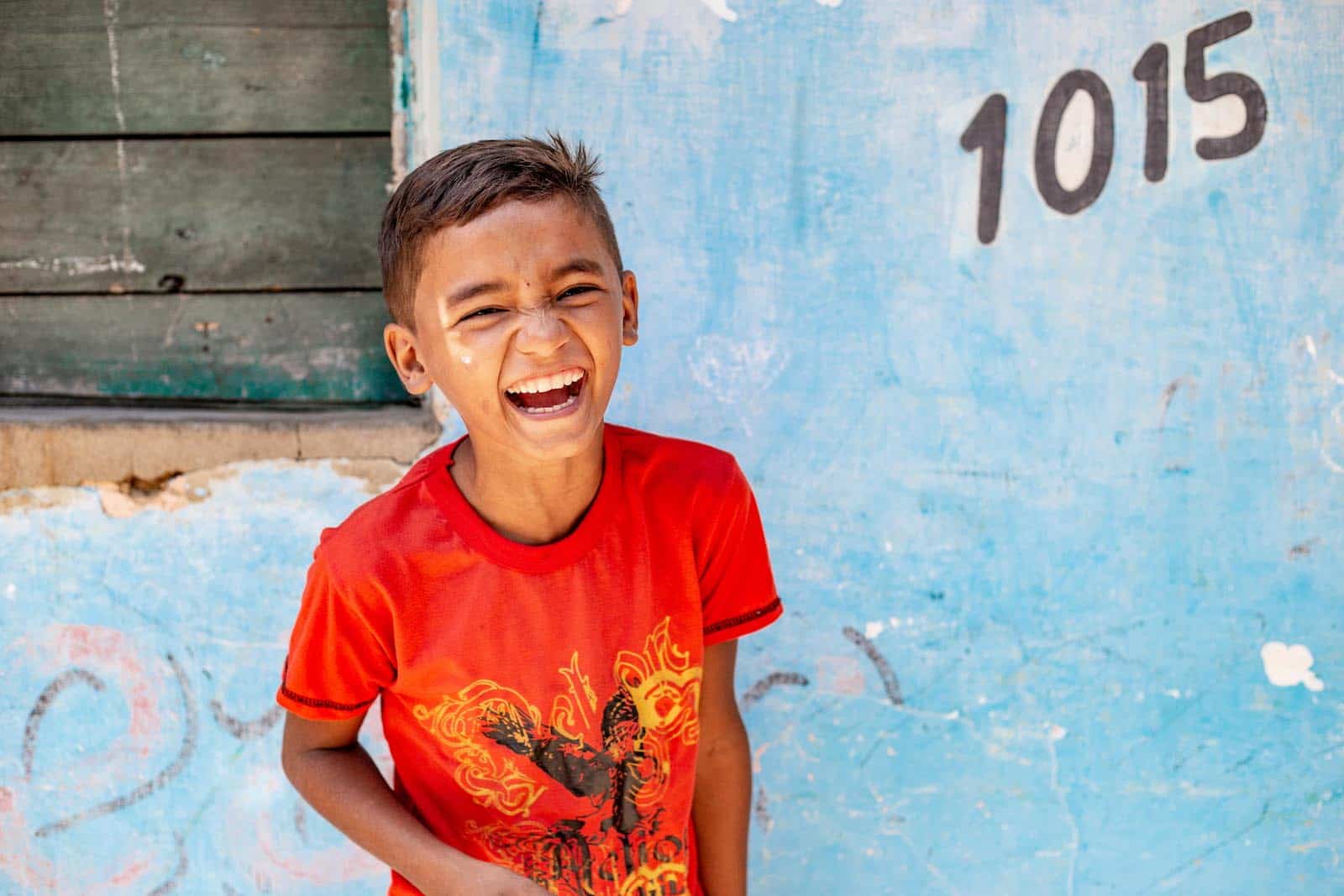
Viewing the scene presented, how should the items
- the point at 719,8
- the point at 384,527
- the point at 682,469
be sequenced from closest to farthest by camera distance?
the point at 384,527, the point at 682,469, the point at 719,8

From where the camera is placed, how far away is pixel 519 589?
1.38m

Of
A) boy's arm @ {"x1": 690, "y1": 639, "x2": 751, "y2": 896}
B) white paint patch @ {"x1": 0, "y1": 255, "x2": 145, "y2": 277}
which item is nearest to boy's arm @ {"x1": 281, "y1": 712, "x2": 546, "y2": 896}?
boy's arm @ {"x1": 690, "y1": 639, "x2": 751, "y2": 896}

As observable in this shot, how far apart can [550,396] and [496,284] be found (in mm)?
153

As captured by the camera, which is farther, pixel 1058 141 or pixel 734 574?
pixel 1058 141

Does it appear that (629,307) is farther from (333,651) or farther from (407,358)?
(333,651)

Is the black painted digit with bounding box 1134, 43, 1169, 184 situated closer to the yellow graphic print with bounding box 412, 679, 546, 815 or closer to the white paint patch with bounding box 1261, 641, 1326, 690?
the white paint patch with bounding box 1261, 641, 1326, 690

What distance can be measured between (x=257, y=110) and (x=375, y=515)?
91 centimetres

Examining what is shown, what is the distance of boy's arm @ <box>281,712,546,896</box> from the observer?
1280 millimetres

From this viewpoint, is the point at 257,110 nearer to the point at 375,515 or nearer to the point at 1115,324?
the point at 375,515

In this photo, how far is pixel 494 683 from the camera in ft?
4.54

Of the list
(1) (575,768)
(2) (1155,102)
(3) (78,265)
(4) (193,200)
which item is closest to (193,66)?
(4) (193,200)

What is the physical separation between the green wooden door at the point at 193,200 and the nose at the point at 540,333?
0.73 metres

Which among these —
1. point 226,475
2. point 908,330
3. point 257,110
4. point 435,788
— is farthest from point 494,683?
point 257,110

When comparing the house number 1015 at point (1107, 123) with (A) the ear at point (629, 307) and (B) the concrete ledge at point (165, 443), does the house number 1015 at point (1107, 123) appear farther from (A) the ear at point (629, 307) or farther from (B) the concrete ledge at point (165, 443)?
(B) the concrete ledge at point (165, 443)
